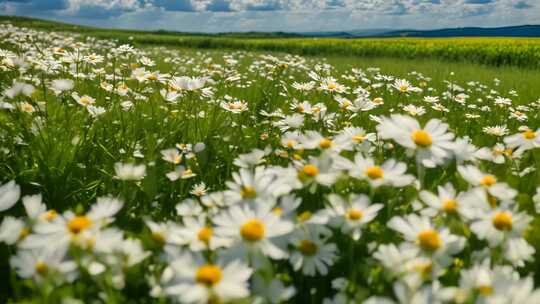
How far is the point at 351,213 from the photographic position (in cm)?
121

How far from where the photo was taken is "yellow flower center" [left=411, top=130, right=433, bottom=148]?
1377mm

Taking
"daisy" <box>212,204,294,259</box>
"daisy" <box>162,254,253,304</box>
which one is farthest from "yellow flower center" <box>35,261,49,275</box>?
"daisy" <box>212,204,294,259</box>

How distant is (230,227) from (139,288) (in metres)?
0.35

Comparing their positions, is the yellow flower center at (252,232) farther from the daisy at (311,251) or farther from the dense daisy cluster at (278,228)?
the daisy at (311,251)

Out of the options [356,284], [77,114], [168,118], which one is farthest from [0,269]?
[168,118]

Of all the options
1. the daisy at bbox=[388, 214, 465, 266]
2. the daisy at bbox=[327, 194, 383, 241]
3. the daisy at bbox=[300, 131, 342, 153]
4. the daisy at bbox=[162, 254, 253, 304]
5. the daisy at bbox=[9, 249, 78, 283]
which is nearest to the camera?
the daisy at bbox=[162, 254, 253, 304]

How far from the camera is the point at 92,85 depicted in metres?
Answer: 3.48

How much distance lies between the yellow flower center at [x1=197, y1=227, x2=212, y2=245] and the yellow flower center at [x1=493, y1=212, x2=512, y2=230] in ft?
2.54

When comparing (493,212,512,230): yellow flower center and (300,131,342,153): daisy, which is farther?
(300,131,342,153): daisy

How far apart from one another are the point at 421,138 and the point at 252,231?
70 centimetres

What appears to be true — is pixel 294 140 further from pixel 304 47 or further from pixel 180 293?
pixel 304 47

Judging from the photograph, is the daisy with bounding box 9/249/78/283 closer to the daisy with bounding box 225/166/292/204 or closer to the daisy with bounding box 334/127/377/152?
the daisy with bounding box 225/166/292/204

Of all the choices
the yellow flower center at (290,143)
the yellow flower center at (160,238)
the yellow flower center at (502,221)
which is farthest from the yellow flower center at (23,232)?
the yellow flower center at (502,221)

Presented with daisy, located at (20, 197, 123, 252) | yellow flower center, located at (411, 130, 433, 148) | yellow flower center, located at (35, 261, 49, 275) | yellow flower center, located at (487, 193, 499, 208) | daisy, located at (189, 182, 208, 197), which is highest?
yellow flower center, located at (411, 130, 433, 148)
